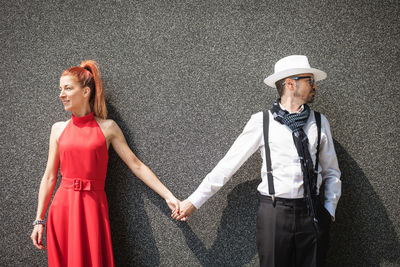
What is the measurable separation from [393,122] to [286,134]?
3.41 feet

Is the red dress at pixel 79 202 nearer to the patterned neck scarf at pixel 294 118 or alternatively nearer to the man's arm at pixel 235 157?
the man's arm at pixel 235 157

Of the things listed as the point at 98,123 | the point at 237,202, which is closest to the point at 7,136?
the point at 98,123

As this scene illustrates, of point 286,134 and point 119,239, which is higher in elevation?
point 286,134

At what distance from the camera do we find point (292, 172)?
146cm

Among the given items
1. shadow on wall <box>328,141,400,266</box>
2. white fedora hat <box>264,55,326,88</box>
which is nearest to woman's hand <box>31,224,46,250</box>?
white fedora hat <box>264,55,326,88</box>

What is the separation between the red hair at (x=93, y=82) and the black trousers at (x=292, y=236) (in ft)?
4.31

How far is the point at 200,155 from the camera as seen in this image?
1944 millimetres

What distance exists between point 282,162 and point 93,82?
1.37 m

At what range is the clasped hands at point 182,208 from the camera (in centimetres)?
166

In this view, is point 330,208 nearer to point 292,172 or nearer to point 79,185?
point 292,172

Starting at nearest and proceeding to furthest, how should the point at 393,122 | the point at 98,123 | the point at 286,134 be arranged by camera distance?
the point at 286,134 → the point at 98,123 → the point at 393,122

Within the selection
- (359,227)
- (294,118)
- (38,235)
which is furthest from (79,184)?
(359,227)

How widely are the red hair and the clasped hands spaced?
80cm

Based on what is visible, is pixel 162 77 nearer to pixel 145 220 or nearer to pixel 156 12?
pixel 156 12
